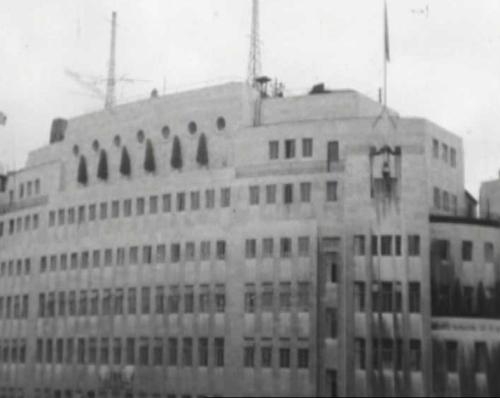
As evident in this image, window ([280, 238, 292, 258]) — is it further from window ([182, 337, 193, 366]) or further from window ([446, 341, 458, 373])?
window ([446, 341, 458, 373])

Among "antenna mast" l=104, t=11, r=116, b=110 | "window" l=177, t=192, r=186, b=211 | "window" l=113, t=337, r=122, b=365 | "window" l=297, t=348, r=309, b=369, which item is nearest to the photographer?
"window" l=297, t=348, r=309, b=369

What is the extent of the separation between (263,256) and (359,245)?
6.46 meters

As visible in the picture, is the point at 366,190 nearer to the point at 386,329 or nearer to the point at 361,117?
the point at 361,117

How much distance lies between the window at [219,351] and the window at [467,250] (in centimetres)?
1638

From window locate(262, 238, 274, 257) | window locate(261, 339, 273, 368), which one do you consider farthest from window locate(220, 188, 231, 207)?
window locate(261, 339, 273, 368)

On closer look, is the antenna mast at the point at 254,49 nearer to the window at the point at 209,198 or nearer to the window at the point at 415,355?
the window at the point at 209,198

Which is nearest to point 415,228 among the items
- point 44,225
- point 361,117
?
point 361,117

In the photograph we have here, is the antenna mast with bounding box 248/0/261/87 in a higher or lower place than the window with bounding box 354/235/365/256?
higher

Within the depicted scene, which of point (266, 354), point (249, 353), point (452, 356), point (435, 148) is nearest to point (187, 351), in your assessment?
point (249, 353)

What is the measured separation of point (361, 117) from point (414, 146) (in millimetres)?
4007

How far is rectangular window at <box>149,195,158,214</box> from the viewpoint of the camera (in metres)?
63.6

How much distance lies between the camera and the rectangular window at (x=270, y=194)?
57688mm

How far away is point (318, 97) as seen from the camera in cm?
5941

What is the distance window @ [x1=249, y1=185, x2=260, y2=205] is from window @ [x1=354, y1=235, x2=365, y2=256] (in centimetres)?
742
